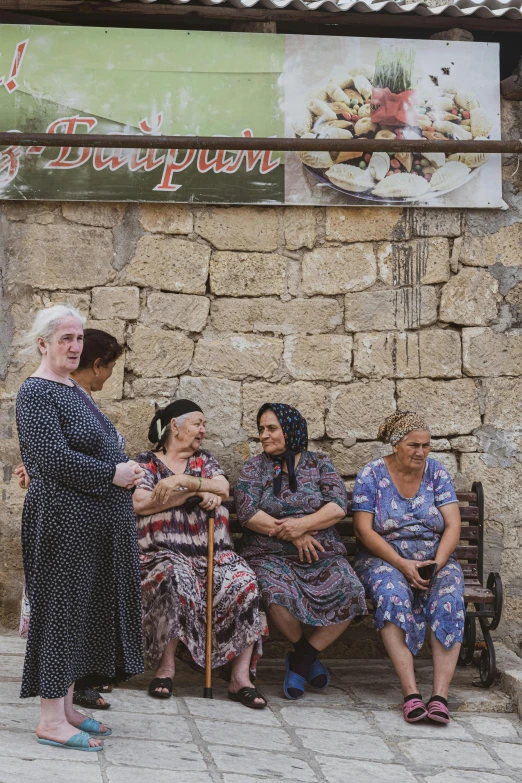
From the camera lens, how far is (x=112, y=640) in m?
3.71

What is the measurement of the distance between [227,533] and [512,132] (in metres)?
2.88

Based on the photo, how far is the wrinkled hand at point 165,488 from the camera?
15.2 feet

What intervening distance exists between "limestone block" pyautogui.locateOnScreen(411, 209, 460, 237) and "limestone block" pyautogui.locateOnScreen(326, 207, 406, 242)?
10 cm

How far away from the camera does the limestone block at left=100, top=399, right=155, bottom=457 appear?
213 inches

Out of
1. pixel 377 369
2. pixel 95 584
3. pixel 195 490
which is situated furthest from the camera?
pixel 377 369

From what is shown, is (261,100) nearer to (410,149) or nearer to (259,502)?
(410,149)

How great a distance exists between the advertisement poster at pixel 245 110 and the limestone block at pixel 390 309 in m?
0.52

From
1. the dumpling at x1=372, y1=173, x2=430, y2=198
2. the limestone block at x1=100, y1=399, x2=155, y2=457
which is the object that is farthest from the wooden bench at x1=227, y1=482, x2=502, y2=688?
the dumpling at x1=372, y1=173, x2=430, y2=198

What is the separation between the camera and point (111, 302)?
17.8 feet

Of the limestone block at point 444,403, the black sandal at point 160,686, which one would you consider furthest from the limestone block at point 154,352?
the black sandal at point 160,686

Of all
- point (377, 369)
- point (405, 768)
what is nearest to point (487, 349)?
point (377, 369)

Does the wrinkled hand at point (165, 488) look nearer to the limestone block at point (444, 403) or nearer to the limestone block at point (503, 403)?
the limestone block at point (444, 403)

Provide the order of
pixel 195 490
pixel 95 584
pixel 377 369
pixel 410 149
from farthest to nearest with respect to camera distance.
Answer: pixel 377 369, pixel 410 149, pixel 195 490, pixel 95 584

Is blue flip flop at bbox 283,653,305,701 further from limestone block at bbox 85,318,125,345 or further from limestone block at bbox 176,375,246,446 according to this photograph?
limestone block at bbox 85,318,125,345
